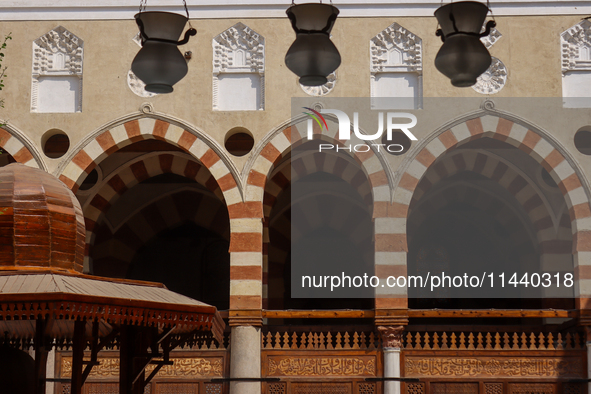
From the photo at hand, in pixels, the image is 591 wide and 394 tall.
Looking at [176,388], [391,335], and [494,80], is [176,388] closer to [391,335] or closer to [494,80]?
[391,335]

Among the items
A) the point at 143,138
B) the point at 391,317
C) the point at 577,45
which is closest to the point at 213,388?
the point at 391,317

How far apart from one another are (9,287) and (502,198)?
407 inches

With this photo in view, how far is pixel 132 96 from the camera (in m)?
11.5

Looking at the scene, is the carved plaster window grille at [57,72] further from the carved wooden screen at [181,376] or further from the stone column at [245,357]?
the stone column at [245,357]

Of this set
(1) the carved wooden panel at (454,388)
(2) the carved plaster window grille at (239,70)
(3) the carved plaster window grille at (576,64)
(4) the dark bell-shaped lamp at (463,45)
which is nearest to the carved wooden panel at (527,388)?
(1) the carved wooden panel at (454,388)

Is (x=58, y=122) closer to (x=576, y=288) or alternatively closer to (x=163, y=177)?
(x=163, y=177)

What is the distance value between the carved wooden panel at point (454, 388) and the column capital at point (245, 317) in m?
2.23

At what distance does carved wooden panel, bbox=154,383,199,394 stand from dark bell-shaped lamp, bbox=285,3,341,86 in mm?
6062

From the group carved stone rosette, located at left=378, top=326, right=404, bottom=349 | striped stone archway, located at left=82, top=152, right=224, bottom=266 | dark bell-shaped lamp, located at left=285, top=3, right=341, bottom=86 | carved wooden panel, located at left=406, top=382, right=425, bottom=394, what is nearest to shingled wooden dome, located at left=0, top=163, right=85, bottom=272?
dark bell-shaped lamp, located at left=285, top=3, right=341, bottom=86

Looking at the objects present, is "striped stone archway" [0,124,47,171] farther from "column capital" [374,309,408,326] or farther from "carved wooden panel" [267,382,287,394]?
"column capital" [374,309,408,326]

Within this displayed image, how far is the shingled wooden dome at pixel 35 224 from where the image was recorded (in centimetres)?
614

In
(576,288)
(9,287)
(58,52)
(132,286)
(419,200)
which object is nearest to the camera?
(9,287)

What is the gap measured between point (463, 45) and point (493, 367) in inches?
244

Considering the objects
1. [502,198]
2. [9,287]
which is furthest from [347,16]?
[9,287]
